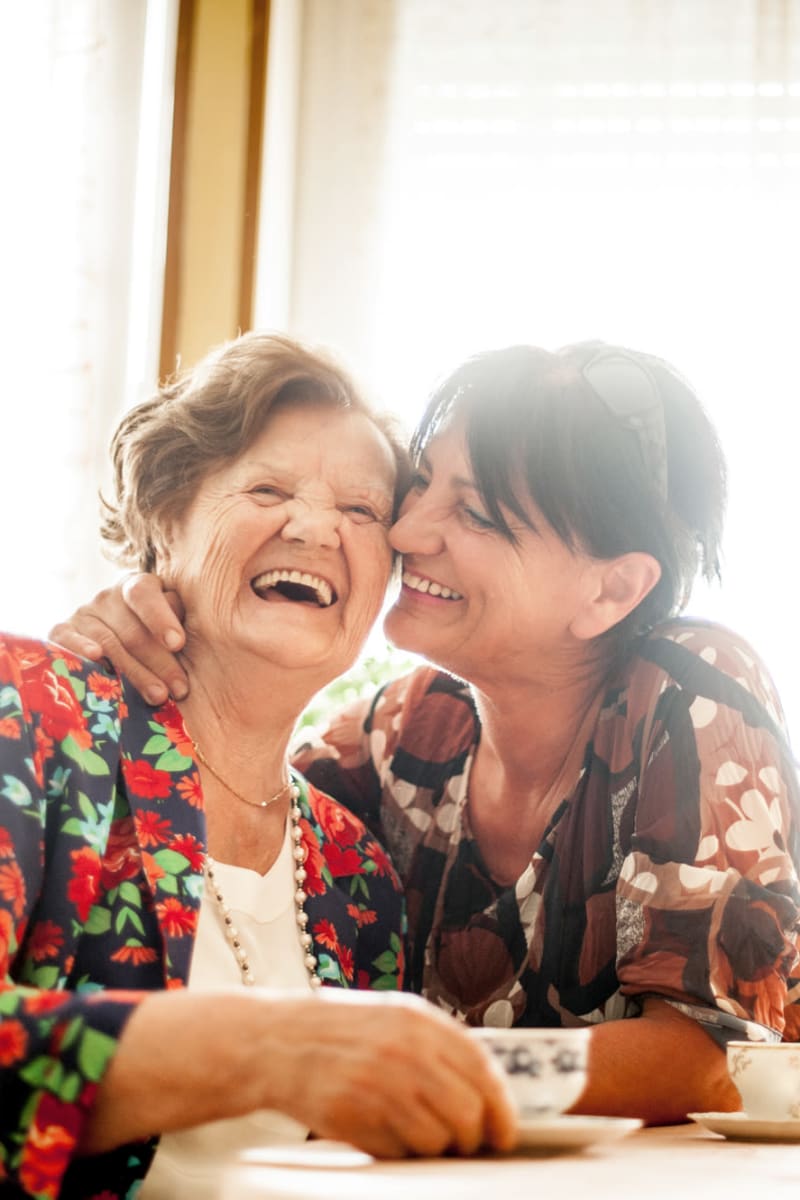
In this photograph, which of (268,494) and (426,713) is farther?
(426,713)

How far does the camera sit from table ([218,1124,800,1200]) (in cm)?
73

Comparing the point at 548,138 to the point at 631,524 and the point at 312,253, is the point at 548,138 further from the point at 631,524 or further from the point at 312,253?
the point at 631,524

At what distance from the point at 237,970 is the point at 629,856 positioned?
458 millimetres

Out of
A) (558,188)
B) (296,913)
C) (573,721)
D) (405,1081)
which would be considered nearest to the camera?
(405,1081)

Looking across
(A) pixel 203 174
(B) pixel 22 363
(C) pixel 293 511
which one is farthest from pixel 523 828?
(A) pixel 203 174

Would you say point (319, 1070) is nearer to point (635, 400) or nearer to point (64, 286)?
point (635, 400)

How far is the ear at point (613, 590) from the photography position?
181 centimetres

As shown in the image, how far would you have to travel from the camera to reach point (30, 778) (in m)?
1.25

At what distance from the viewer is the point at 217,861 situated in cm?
159

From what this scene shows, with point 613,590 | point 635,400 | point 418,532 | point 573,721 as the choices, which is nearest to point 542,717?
point 573,721

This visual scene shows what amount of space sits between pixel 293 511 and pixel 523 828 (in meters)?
0.54

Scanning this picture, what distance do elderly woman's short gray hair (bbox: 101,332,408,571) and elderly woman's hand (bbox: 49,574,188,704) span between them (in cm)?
13

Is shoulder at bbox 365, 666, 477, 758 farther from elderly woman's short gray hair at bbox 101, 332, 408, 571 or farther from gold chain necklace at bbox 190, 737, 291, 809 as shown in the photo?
elderly woman's short gray hair at bbox 101, 332, 408, 571

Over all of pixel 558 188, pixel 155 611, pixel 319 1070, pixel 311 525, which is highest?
pixel 558 188
